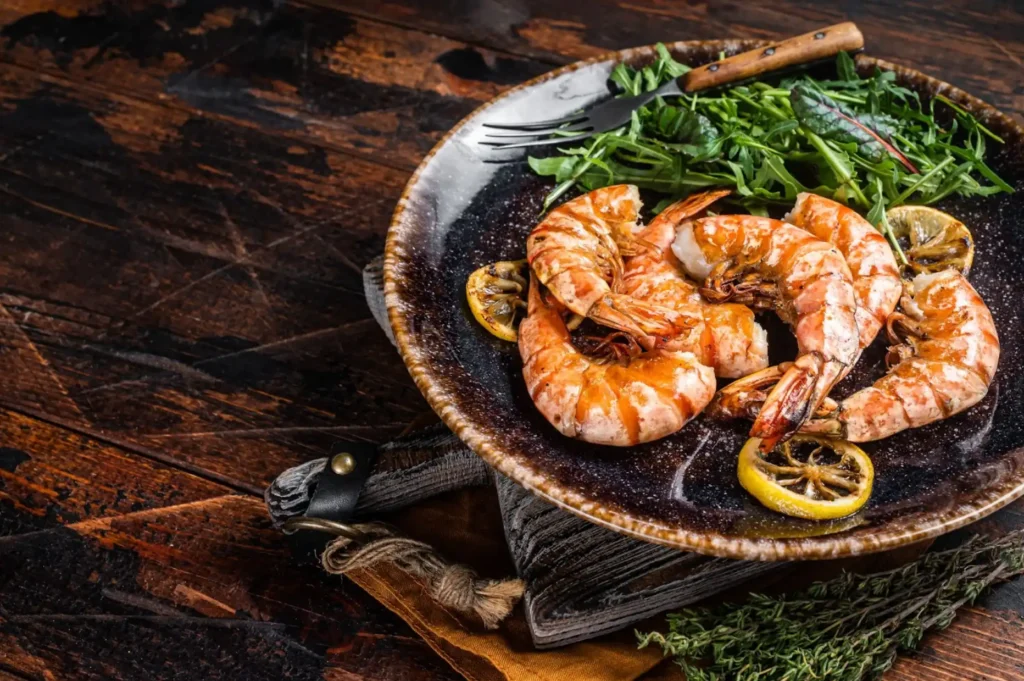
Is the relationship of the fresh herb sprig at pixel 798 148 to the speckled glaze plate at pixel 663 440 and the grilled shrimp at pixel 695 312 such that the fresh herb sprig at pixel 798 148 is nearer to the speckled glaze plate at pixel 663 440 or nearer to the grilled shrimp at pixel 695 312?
the speckled glaze plate at pixel 663 440

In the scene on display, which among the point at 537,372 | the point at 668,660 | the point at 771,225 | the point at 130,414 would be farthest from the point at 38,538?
the point at 771,225

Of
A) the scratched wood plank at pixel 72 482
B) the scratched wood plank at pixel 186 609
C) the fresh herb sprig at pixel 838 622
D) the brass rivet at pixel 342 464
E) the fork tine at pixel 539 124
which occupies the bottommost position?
the scratched wood plank at pixel 186 609

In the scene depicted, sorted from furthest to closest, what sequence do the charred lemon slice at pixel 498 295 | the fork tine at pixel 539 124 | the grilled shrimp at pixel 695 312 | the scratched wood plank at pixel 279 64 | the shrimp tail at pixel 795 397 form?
the scratched wood plank at pixel 279 64
the fork tine at pixel 539 124
the charred lemon slice at pixel 498 295
the grilled shrimp at pixel 695 312
the shrimp tail at pixel 795 397

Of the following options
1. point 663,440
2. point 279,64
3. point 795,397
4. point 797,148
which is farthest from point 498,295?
point 279,64

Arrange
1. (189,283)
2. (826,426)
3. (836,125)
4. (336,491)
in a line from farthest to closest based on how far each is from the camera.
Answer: (189,283), (836,125), (336,491), (826,426)

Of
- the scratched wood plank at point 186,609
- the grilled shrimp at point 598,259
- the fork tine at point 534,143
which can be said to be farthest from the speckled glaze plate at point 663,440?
the scratched wood plank at point 186,609

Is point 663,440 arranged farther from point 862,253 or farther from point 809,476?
point 862,253
